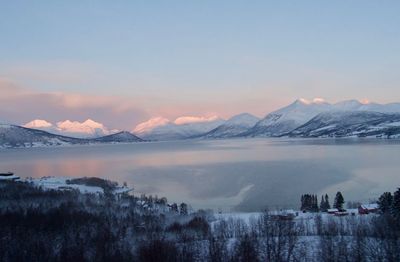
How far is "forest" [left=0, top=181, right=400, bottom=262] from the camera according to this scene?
1357 centimetres

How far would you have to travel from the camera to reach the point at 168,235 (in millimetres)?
19234

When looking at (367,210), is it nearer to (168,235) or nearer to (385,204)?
(385,204)

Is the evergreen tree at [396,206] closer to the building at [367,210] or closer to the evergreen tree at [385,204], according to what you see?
the evergreen tree at [385,204]

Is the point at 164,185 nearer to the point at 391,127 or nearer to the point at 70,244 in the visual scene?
the point at 70,244

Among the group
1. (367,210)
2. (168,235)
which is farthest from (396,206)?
(168,235)

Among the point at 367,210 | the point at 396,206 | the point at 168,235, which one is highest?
the point at 396,206

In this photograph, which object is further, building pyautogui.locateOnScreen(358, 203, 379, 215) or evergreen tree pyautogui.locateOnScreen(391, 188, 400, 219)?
building pyautogui.locateOnScreen(358, 203, 379, 215)

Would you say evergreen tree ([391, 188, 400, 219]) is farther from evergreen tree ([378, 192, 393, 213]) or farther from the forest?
evergreen tree ([378, 192, 393, 213])

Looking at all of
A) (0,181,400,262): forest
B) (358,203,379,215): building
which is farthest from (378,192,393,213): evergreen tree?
(358,203,379,215): building

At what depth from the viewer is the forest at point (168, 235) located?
13570 millimetres

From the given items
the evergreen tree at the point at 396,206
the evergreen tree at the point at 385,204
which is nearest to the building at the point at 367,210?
the evergreen tree at the point at 385,204

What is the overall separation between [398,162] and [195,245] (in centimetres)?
5022

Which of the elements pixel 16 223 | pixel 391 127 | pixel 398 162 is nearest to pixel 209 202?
pixel 16 223

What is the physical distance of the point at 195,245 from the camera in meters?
16.0
